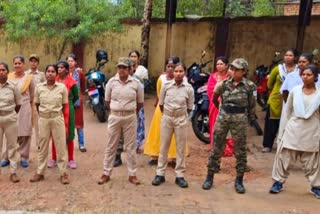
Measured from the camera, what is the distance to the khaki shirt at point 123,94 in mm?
5895

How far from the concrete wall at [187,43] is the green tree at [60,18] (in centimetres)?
114

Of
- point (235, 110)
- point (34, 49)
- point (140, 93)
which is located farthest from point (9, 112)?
point (34, 49)

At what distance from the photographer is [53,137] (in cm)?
602

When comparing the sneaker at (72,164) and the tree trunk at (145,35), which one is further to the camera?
the tree trunk at (145,35)

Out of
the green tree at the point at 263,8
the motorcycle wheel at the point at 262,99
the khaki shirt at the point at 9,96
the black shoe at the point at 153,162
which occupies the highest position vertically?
the green tree at the point at 263,8

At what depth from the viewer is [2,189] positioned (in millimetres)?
5730

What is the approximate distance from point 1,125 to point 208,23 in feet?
26.3

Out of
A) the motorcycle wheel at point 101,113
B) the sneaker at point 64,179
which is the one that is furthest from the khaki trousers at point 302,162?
the motorcycle wheel at point 101,113

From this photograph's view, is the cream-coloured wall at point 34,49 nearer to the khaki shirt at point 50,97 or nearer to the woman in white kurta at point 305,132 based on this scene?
the khaki shirt at point 50,97

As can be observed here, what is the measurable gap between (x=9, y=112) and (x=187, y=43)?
7.74 metres

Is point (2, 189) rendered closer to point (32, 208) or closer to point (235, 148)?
point (32, 208)

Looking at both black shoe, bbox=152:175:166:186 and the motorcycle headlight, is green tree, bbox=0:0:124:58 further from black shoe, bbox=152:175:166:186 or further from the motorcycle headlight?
black shoe, bbox=152:175:166:186

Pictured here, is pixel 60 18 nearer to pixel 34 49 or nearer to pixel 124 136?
pixel 34 49

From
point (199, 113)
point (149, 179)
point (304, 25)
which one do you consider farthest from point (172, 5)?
point (149, 179)
